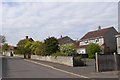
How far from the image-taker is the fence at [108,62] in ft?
83.9

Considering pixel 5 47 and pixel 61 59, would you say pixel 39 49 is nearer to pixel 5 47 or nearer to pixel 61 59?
pixel 61 59

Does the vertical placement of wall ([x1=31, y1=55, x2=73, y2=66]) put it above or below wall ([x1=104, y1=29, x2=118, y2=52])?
below

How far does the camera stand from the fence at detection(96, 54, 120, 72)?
25583 mm

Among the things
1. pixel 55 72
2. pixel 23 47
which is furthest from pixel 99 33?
pixel 55 72

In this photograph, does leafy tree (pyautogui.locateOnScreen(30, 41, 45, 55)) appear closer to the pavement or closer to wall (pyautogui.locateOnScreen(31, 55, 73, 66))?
wall (pyautogui.locateOnScreen(31, 55, 73, 66))

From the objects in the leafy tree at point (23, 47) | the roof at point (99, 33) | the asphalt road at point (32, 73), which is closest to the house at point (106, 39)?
the roof at point (99, 33)

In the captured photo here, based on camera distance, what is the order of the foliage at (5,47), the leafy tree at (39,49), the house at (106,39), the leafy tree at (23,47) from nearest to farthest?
the leafy tree at (39,49)
the house at (106,39)
the leafy tree at (23,47)
the foliage at (5,47)

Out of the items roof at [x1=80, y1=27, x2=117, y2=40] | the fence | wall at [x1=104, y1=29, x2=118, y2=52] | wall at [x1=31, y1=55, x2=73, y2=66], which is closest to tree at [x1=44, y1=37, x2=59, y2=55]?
wall at [x1=31, y1=55, x2=73, y2=66]

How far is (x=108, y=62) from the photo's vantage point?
85.3 feet

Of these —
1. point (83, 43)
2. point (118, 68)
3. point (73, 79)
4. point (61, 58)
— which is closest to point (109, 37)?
point (83, 43)

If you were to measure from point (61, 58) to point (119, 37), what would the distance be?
16.4m

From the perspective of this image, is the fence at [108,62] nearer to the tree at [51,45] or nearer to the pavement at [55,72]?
the pavement at [55,72]

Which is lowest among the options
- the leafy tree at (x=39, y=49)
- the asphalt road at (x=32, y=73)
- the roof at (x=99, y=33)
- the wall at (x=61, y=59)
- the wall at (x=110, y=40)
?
the asphalt road at (x=32, y=73)

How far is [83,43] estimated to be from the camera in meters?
80.5
